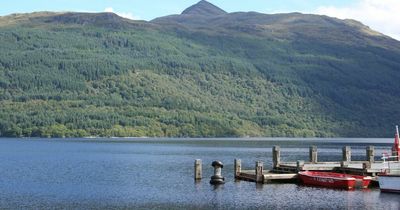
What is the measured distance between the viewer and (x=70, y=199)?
2653 inches

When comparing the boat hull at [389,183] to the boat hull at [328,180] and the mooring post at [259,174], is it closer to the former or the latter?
the boat hull at [328,180]

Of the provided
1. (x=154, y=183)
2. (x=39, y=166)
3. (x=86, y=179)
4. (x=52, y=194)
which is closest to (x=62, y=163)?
(x=39, y=166)

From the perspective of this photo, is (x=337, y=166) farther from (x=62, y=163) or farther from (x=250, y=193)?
(x=62, y=163)

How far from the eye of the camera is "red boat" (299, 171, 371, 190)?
73.7 meters

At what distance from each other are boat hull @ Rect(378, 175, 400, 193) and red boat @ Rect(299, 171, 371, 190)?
11.9ft

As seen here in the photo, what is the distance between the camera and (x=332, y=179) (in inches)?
2972

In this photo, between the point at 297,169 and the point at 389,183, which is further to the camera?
the point at 297,169

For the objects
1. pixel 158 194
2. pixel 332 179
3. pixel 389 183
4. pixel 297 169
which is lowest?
pixel 158 194

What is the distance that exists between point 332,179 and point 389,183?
744 centimetres

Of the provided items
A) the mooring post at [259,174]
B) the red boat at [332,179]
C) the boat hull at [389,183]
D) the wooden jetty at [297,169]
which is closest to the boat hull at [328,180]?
the red boat at [332,179]

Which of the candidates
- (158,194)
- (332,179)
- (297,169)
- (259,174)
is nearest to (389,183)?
(332,179)

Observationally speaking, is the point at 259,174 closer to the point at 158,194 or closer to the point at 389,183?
the point at 158,194

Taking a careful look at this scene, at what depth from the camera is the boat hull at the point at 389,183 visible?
226 feet

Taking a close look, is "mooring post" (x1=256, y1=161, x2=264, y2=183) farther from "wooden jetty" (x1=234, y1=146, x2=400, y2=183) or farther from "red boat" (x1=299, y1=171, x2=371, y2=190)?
"red boat" (x1=299, y1=171, x2=371, y2=190)
